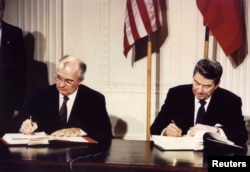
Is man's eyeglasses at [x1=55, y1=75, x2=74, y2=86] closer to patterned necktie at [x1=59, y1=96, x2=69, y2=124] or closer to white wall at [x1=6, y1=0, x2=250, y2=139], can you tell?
patterned necktie at [x1=59, y1=96, x2=69, y2=124]

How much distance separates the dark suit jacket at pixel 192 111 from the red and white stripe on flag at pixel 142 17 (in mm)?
851

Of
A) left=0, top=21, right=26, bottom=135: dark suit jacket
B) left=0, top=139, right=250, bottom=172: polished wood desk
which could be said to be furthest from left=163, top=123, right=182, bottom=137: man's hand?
left=0, top=21, right=26, bottom=135: dark suit jacket

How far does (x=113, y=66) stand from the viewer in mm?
3723

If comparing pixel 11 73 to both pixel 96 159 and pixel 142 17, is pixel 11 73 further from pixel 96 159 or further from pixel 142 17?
pixel 96 159

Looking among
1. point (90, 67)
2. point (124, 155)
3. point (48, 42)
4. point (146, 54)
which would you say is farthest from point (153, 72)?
point (124, 155)

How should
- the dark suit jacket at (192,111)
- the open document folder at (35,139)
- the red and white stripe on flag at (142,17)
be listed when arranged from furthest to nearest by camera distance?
1. the red and white stripe on flag at (142,17)
2. the dark suit jacket at (192,111)
3. the open document folder at (35,139)

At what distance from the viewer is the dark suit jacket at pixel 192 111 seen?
99.7 inches

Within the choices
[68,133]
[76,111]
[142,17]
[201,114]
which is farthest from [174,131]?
[142,17]

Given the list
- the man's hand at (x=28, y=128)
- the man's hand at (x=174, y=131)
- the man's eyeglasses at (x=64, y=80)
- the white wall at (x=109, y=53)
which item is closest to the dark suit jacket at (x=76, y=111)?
the man's eyeglasses at (x=64, y=80)

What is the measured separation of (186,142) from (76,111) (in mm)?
807

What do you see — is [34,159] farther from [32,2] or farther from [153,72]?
[32,2]

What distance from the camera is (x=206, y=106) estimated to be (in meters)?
2.56

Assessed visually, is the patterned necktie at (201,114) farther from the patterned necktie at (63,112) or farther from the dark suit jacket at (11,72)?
the dark suit jacket at (11,72)

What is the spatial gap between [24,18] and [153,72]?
122cm
